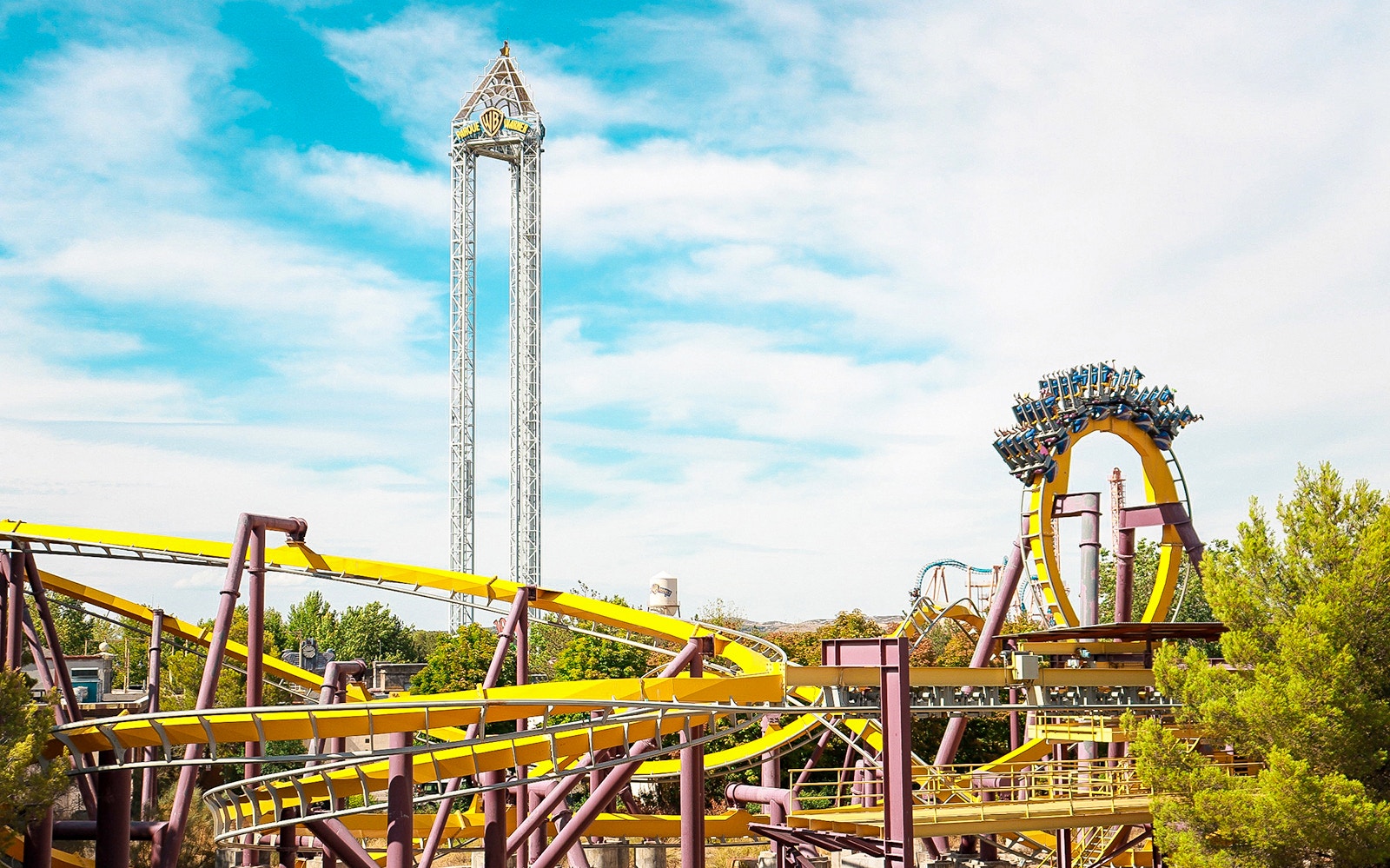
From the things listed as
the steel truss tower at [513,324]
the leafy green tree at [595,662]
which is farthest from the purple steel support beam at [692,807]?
the steel truss tower at [513,324]

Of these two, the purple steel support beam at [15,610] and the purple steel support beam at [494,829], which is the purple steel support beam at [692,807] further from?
the purple steel support beam at [15,610]

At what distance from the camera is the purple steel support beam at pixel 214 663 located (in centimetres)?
2064

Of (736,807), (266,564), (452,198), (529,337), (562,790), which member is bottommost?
(736,807)

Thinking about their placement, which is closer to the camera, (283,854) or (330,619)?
(283,854)

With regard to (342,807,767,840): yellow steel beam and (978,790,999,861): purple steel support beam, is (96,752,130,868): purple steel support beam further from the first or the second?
(978,790,999,861): purple steel support beam

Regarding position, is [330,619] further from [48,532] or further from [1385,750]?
[1385,750]

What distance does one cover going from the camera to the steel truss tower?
78.2 metres

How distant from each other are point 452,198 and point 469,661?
37.3m

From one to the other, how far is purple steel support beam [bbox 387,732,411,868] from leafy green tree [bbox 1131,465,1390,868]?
466 inches

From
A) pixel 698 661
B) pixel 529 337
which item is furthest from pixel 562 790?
pixel 529 337

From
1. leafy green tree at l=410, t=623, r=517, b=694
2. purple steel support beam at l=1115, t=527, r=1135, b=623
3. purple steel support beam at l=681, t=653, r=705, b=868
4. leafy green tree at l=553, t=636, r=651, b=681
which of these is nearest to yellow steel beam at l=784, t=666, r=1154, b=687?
purple steel support beam at l=681, t=653, r=705, b=868

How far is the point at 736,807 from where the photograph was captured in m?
35.2

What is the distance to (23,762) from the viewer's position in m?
17.5

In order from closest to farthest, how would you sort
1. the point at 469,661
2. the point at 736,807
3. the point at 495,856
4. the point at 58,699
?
the point at 495,856 < the point at 58,699 < the point at 736,807 < the point at 469,661
